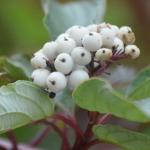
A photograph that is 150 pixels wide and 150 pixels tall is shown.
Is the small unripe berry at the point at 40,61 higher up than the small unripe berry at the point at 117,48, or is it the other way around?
the small unripe berry at the point at 117,48

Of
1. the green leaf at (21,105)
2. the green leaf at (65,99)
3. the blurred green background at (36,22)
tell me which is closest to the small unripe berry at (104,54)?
the green leaf at (21,105)

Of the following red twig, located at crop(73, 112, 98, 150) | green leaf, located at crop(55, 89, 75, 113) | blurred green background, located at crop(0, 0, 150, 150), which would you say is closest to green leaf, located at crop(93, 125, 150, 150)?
red twig, located at crop(73, 112, 98, 150)

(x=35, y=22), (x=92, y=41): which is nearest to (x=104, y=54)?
(x=92, y=41)

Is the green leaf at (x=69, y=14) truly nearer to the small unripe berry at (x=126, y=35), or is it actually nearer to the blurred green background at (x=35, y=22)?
the small unripe berry at (x=126, y=35)

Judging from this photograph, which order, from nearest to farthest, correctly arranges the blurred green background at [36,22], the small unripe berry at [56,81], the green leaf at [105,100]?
the green leaf at [105,100]
the small unripe berry at [56,81]
the blurred green background at [36,22]

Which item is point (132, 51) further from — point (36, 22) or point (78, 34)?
point (36, 22)

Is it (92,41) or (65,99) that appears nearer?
(92,41)
